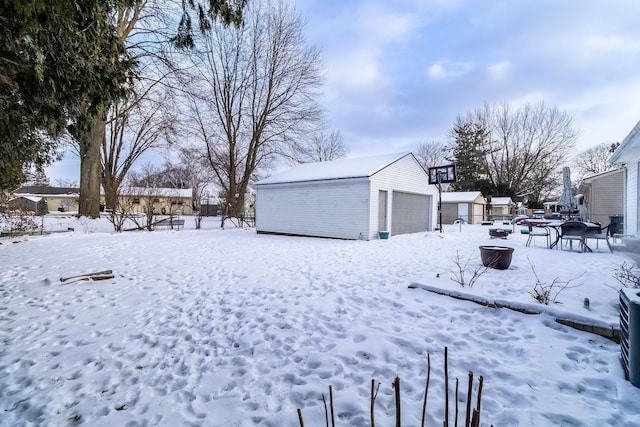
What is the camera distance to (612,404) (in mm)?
1990

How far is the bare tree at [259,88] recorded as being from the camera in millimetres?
19156

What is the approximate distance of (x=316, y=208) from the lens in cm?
1258

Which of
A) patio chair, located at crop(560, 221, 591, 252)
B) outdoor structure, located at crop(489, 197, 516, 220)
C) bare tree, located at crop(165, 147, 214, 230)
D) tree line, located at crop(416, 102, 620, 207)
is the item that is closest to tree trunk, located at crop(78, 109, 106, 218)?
patio chair, located at crop(560, 221, 591, 252)

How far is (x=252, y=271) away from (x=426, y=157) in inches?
1487

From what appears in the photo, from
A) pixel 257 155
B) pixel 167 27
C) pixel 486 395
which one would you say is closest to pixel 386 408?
pixel 486 395

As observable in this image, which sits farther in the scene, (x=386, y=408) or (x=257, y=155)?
(x=257, y=155)

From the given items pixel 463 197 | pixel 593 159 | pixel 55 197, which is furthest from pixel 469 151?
pixel 55 197

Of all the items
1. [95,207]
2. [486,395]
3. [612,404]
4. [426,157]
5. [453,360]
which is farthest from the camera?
[426,157]

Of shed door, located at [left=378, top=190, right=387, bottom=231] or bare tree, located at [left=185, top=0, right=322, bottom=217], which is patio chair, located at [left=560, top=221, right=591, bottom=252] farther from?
bare tree, located at [left=185, top=0, right=322, bottom=217]

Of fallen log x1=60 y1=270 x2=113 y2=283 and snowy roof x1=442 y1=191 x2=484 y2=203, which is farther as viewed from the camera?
snowy roof x1=442 y1=191 x2=484 y2=203

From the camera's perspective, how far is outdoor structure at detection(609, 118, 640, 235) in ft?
21.2

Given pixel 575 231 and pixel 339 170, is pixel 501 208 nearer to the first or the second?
pixel 339 170

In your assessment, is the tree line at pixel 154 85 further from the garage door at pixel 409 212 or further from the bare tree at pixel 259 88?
the garage door at pixel 409 212

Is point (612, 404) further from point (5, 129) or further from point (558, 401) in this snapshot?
point (5, 129)
